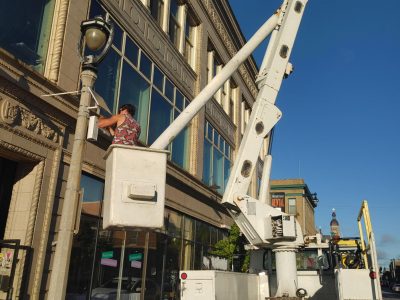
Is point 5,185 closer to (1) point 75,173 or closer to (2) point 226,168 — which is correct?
(1) point 75,173

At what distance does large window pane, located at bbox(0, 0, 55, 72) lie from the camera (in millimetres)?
8180

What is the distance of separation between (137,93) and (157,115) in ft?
5.17

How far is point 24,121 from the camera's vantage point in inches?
318

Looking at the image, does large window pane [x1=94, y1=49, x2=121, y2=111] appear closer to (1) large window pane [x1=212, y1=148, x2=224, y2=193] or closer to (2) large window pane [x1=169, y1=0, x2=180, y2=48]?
(2) large window pane [x1=169, y1=0, x2=180, y2=48]

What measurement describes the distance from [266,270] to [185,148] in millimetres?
7514

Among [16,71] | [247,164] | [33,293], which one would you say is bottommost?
[33,293]

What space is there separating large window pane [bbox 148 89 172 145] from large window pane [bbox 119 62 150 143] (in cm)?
46

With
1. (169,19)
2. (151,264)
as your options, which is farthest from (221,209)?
(169,19)

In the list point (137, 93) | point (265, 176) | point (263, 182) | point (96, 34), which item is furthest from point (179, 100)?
point (96, 34)

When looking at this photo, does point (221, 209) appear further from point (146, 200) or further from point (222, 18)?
point (146, 200)

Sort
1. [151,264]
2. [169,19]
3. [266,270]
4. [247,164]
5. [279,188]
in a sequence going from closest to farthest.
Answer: [247,164] < [266,270] < [151,264] < [169,19] < [279,188]

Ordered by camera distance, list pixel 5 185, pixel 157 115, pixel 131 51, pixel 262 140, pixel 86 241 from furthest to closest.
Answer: pixel 157 115
pixel 131 51
pixel 86 241
pixel 262 140
pixel 5 185

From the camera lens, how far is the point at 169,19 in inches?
643

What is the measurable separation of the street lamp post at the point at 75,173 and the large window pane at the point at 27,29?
3.68 m
